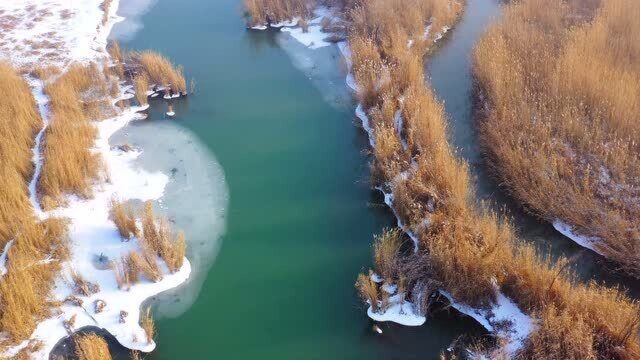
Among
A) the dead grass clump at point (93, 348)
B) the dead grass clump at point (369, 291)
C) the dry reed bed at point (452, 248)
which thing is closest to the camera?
the dry reed bed at point (452, 248)

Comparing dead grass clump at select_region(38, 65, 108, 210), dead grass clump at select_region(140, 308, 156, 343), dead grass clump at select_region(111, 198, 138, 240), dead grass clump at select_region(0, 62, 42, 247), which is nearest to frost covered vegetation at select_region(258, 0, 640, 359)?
dead grass clump at select_region(140, 308, 156, 343)

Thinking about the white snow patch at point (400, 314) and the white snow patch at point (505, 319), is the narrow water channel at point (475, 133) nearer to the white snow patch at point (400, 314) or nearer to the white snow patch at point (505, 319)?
the white snow patch at point (505, 319)

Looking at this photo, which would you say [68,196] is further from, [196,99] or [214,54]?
[214,54]

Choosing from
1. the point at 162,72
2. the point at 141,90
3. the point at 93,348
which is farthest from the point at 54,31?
the point at 93,348

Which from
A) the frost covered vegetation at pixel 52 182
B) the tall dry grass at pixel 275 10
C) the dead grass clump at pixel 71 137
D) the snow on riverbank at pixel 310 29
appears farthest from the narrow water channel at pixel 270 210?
the tall dry grass at pixel 275 10

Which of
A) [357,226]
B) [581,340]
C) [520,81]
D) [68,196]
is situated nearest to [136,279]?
[68,196]

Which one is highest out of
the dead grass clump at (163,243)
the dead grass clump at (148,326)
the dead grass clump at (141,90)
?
the dead grass clump at (141,90)
